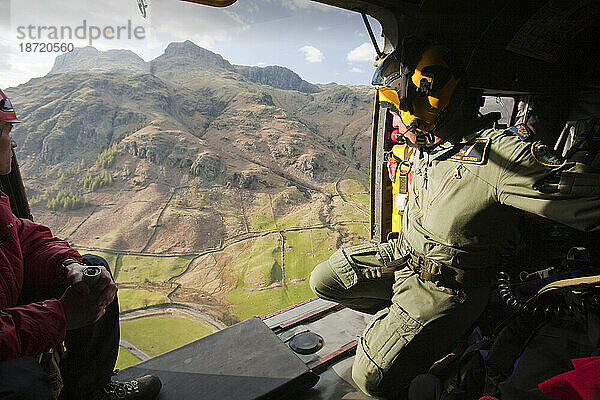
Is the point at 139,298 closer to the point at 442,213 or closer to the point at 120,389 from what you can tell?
the point at 120,389

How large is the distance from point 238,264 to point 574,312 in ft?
9.75

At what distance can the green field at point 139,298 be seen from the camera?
263 cm

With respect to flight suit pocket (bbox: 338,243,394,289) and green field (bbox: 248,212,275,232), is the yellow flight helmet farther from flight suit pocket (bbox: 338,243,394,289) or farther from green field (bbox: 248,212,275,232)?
green field (bbox: 248,212,275,232)

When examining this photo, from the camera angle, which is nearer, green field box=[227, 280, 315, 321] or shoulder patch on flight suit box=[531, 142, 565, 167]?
shoulder patch on flight suit box=[531, 142, 565, 167]

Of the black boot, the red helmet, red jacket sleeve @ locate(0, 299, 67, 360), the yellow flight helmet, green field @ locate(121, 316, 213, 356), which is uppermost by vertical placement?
the yellow flight helmet

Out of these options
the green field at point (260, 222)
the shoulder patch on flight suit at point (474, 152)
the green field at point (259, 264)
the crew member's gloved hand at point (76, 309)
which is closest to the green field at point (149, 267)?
the green field at point (259, 264)

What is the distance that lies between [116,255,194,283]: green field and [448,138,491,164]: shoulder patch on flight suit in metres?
2.78

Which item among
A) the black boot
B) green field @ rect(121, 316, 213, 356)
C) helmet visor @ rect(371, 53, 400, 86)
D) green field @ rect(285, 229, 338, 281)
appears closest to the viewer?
the black boot

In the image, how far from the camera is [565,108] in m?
2.70

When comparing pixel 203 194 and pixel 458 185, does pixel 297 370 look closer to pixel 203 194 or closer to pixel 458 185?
pixel 458 185

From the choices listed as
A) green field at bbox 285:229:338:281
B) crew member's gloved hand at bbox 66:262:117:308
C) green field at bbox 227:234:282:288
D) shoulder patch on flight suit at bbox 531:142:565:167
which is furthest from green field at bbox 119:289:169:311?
shoulder patch on flight suit at bbox 531:142:565:167

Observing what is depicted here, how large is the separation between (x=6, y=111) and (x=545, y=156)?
6.60 ft

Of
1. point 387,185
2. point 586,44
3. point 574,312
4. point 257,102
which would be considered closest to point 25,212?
point 574,312

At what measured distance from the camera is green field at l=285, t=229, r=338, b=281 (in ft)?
10.9
